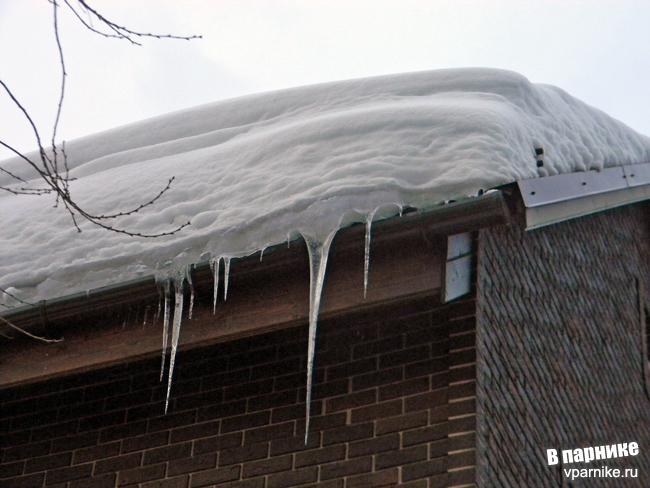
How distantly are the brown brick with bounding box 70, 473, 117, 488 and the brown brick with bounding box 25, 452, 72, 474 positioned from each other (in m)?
0.12

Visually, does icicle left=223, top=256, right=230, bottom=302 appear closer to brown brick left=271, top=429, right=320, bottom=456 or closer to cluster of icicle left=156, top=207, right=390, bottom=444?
cluster of icicle left=156, top=207, right=390, bottom=444

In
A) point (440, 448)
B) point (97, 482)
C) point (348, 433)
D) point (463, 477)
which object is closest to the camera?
point (463, 477)

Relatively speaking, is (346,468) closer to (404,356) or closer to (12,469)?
(404,356)

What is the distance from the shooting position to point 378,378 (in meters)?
3.38

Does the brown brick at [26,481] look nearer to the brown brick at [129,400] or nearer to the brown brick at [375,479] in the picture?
the brown brick at [129,400]

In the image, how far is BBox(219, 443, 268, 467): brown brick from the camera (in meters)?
3.38

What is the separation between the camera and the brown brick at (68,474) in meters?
3.65

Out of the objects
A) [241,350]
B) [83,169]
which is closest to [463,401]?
[241,350]

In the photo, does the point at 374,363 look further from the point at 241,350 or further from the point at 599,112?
the point at 599,112

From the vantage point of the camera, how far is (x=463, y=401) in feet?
10.3

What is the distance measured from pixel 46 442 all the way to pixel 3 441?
28 centimetres

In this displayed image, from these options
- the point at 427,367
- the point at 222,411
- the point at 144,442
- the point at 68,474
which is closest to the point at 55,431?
the point at 68,474

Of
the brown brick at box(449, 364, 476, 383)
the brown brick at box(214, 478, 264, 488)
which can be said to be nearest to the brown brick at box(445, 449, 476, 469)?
the brown brick at box(449, 364, 476, 383)

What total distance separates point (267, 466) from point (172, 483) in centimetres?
44
